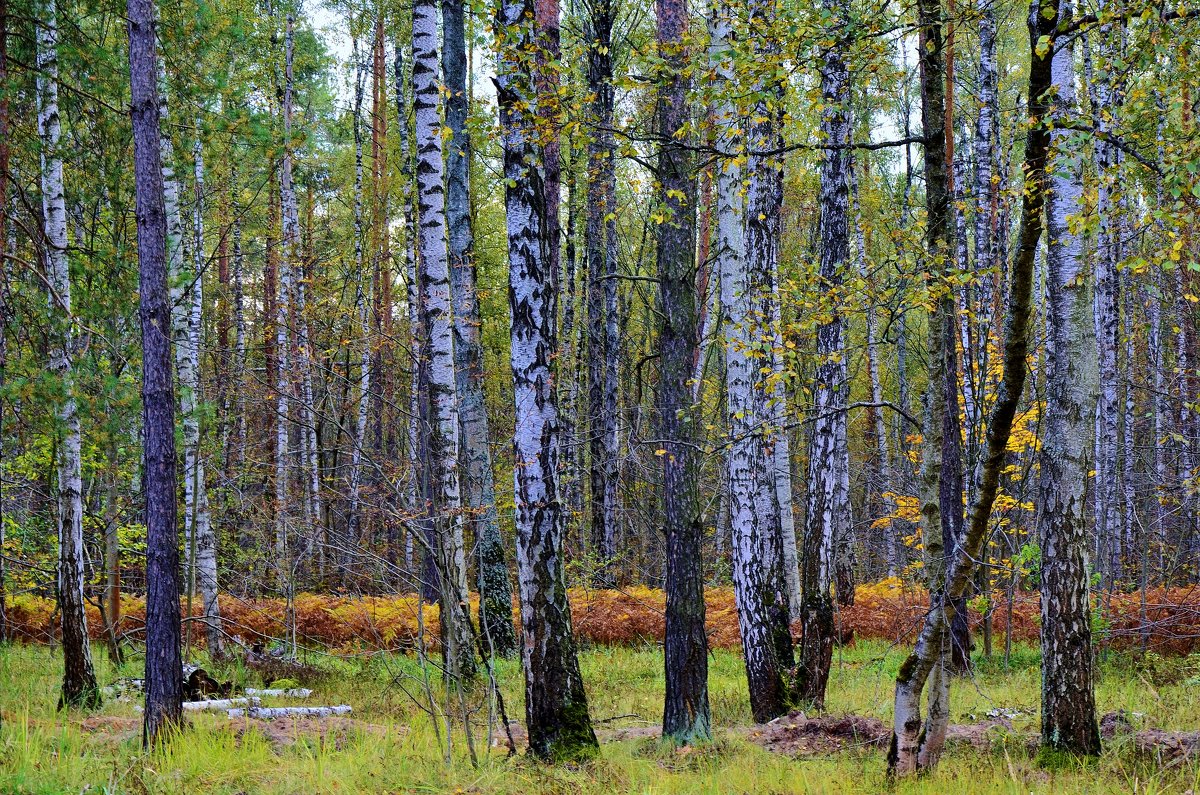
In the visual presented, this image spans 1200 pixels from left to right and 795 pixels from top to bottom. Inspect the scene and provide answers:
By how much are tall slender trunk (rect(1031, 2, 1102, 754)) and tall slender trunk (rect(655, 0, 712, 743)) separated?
2493 mm

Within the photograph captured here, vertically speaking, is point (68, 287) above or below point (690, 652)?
above

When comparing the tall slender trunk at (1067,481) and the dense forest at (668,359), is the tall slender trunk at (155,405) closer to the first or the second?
the dense forest at (668,359)

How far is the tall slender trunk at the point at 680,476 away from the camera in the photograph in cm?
693

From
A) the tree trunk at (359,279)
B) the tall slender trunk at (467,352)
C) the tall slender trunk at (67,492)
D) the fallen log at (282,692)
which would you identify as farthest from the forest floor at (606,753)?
the tree trunk at (359,279)

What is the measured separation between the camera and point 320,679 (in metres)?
10.4

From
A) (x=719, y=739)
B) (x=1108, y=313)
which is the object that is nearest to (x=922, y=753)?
(x=719, y=739)

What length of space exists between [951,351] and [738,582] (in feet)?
10.3

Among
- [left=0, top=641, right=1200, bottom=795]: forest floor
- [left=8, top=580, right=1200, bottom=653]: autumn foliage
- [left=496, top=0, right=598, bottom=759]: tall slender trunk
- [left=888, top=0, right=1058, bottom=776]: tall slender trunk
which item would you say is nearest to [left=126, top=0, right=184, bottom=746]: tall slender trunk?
[left=0, top=641, right=1200, bottom=795]: forest floor

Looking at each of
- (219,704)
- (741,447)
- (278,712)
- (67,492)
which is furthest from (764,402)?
(67,492)

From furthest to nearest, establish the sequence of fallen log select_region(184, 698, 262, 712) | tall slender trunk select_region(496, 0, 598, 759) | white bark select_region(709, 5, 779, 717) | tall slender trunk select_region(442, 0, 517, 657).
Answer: tall slender trunk select_region(442, 0, 517, 657), fallen log select_region(184, 698, 262, 712), white bark select_region(709, 5, 779, 717), tall slender trunk select_region(496, 0, 598, 759)

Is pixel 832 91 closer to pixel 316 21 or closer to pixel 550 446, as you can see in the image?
pixel 550 446

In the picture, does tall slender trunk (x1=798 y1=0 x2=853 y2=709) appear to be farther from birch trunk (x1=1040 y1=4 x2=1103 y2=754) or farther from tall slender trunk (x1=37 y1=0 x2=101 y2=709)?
tall slender trunk (x1=37 y1=0 x2=101 y2=709)

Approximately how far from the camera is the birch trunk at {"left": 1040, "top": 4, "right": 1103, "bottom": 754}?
5984mm

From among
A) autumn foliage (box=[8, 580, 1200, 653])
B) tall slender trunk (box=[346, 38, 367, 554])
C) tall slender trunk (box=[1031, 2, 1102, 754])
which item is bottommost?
autumn foliage (box=[8, 580, 1200, 653])
